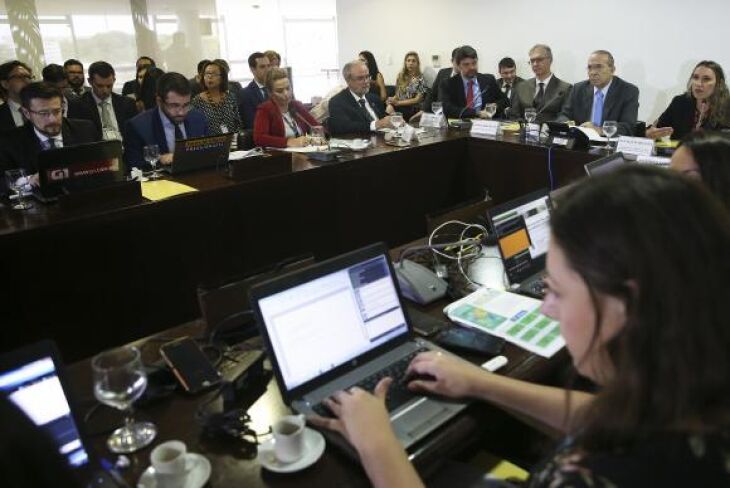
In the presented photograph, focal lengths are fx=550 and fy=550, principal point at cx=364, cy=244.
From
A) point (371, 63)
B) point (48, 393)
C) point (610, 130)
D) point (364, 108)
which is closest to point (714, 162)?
point (48, 393)

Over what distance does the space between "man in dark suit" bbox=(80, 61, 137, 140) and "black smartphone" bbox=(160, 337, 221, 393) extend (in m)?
3.70

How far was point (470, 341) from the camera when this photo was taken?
1326 millimetres

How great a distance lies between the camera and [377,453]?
3.07 ft

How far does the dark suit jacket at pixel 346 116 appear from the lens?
4.19 metres

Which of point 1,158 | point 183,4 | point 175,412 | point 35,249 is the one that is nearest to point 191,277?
point 35,249

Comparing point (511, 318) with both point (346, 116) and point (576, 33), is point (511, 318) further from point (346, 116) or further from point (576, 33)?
point (576, 33)

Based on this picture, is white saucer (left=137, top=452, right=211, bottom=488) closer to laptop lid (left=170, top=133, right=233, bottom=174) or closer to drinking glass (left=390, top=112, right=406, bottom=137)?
laptop lid (left=170, top=133, right=233, bottom=174)

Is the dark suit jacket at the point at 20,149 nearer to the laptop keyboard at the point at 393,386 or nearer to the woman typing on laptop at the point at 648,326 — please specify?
the laptop keyboard at the point at 393,386

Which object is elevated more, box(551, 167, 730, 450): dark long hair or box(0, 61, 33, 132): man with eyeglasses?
box(0, 61, 33, 132): man with eyeglasses

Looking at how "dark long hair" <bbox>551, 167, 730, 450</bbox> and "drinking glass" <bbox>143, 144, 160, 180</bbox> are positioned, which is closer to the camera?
"dark long hair" <bbox>551, 167, 730, 450</bbox>

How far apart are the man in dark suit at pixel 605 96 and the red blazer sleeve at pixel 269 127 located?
7.08 feet

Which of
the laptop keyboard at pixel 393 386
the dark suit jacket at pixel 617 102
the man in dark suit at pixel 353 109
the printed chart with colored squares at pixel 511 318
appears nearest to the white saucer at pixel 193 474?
the laptop keyboard at pixel 393 386

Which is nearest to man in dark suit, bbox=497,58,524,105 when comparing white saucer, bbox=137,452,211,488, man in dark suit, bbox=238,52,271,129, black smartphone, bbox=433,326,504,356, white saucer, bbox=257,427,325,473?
man in dark suit, bbox=238,52,271,129

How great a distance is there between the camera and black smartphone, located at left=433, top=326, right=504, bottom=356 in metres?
1.30
